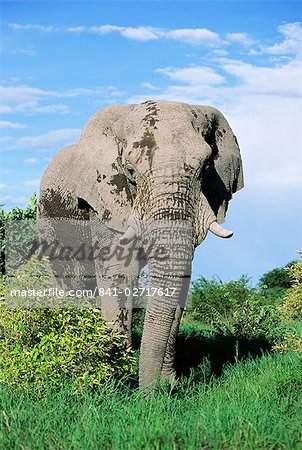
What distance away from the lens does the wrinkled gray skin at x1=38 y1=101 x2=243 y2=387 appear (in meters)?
8.03

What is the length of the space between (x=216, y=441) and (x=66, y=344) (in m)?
2.39

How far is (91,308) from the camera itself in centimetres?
818

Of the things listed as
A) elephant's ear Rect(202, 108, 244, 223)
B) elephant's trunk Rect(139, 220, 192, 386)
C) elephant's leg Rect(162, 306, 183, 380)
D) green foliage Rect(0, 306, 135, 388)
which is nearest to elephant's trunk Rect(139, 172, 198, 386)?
elephant's trunk Rect(139, 220, 192, 386)

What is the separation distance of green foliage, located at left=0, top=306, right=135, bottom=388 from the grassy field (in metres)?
0.16

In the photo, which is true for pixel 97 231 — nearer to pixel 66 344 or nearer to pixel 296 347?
pixel 66 344

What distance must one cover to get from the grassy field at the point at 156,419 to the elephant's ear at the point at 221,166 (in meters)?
2.25

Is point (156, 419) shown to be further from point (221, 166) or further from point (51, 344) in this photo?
point (221, 166)

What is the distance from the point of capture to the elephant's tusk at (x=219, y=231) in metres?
8.19

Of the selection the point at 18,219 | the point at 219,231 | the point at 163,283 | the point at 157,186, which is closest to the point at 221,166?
the point at 219,231

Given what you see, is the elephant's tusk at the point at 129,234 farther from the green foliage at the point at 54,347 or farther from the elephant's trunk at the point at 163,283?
the green foliage at the point at 54,347

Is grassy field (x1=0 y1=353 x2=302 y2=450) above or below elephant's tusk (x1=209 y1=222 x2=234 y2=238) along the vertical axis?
below

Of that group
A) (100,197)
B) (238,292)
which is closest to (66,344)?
(100,197)

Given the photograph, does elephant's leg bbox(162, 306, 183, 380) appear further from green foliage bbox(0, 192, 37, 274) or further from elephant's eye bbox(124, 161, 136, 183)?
green foliage bbox(0, 192, 37, 274)

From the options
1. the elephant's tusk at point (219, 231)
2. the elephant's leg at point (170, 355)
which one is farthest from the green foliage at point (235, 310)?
the elephant's tusk at point (219, 231)
